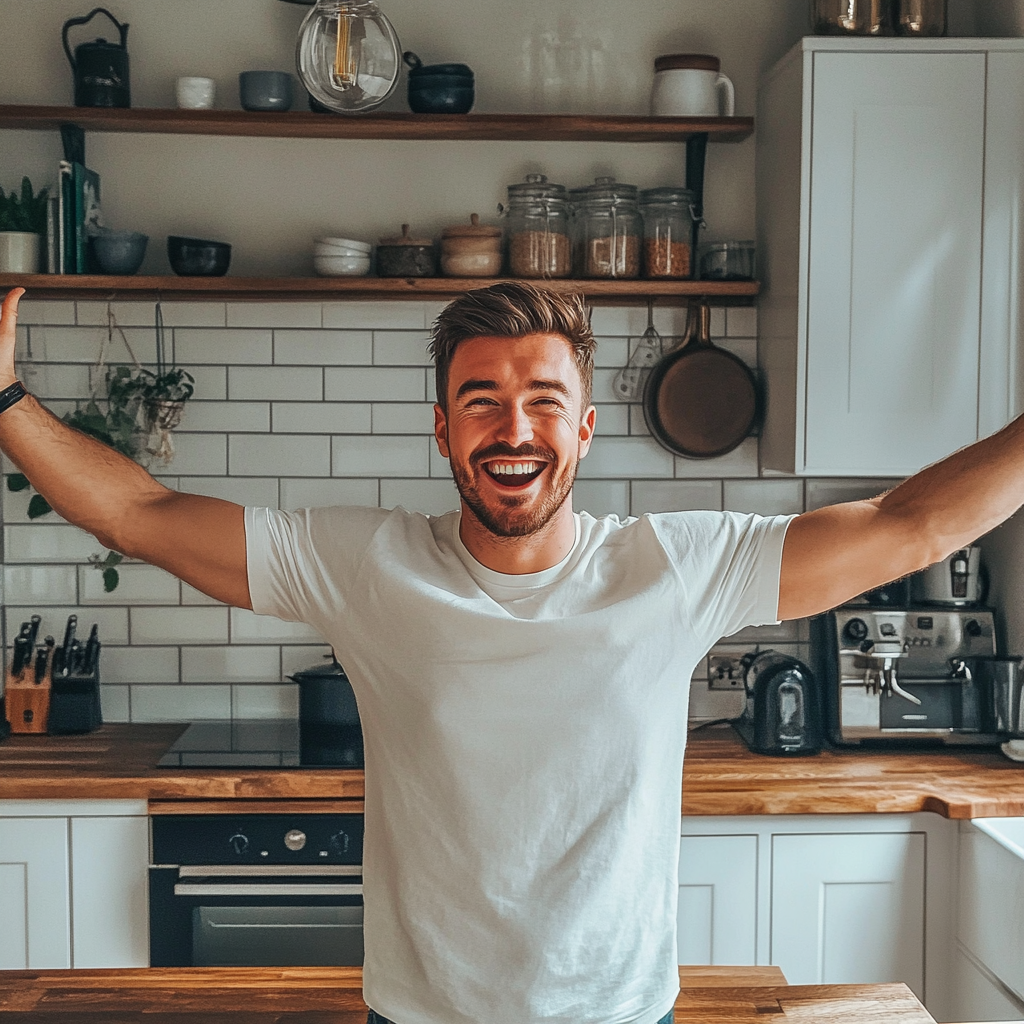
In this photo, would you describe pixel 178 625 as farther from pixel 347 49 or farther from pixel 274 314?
pixel 347 49

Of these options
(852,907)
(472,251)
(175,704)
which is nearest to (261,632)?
(175,704)

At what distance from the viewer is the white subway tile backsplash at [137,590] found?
3244mm

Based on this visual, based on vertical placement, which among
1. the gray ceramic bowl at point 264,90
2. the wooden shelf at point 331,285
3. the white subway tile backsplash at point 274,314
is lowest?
the white subway tile backsplash at point 274,314

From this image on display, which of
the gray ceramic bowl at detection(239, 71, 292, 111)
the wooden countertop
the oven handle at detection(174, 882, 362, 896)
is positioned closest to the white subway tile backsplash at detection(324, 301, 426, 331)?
Answer: the gray ceramic bowl at detection(239, 71, 292, 111)

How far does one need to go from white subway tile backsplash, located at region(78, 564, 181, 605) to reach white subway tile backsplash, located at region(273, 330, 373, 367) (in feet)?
2.15

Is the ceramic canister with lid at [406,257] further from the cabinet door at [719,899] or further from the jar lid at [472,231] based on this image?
the cabinet door at [719,899]

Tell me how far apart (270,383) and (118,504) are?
169 cm

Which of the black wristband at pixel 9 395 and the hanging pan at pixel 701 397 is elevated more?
the hanging pan at pixel 701 397

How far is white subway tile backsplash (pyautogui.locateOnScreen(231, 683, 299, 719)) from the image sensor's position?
3264 millimetres

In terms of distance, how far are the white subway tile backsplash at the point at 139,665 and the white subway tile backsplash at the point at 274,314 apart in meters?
0.89

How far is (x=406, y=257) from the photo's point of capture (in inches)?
120

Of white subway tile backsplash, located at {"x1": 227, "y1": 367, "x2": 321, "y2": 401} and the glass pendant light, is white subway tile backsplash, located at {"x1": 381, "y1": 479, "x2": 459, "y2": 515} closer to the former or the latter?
white subway tile backsplash, located at {"x1": 227, "y1": 367, "x2": 321, "y2": 401}

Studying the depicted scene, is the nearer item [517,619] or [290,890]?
[517,619]

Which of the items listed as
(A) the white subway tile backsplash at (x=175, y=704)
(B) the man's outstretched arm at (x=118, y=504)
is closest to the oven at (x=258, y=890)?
(A) the white subway tile backsplash at (x=175, y=704)
